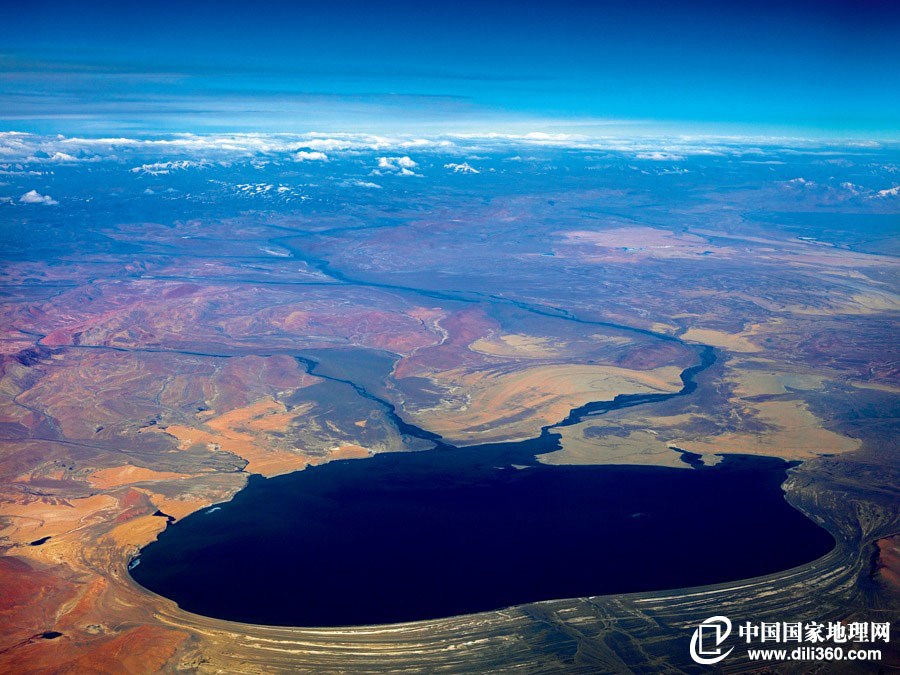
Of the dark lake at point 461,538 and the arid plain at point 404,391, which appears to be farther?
the dark lake at point 461,538

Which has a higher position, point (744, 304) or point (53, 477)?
point (744, 304)

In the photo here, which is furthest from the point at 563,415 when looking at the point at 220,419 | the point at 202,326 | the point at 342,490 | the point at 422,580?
the point at 202,326

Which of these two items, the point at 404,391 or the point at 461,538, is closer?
the point at 461,538

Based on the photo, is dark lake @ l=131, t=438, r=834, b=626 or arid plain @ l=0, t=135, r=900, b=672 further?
dark lake @ l=131, t=438, r=834, b=626

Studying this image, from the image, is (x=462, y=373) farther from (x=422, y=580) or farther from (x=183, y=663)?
(x=183, y=663)
